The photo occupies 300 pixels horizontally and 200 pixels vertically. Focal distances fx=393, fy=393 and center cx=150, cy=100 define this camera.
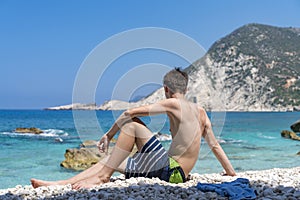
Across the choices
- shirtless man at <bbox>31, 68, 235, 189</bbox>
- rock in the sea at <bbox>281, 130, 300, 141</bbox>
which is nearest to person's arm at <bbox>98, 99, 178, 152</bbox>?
shirtless man at <bbox>31, 68, 235, 189</bbox>

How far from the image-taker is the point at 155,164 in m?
4.80

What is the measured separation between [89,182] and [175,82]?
1.58 m

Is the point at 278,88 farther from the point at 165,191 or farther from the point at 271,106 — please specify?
the point at 165,191

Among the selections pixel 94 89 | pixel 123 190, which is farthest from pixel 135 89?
pixel 123 190

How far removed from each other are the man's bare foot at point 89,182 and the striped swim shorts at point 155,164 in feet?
1.20

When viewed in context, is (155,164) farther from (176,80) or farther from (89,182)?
(176,80)

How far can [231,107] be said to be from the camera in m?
91.6

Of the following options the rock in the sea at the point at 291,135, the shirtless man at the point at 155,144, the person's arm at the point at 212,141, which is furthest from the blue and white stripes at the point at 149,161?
the rock in the sea at the point at 291,135

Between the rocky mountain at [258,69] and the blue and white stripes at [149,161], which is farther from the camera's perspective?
the rocky mountain at [258,69]

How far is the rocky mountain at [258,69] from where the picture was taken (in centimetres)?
8412

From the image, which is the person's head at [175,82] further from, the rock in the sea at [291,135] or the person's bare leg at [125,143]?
the rock in the sea at [291,135]

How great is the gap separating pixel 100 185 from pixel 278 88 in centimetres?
8404

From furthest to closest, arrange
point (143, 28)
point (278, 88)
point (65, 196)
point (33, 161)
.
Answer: point (278, 88), point (33, 161), point (143, 28), point (65, 196)

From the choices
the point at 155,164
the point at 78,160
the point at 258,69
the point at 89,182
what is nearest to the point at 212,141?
the point at 155,164
